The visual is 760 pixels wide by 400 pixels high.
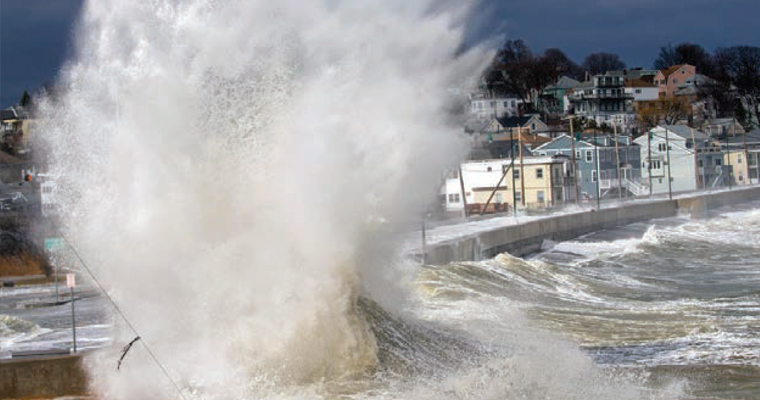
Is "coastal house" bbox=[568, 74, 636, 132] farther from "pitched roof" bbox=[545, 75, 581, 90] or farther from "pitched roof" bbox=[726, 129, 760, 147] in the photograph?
"pitched roof" bbox=[726, 129, 760, 147]

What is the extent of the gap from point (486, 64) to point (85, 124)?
8.59 metres

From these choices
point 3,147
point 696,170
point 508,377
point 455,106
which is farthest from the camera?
point 696,170

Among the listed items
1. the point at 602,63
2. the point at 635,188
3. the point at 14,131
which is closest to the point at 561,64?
the point at 602,63

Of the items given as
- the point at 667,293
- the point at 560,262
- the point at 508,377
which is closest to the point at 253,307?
the point at 508,377

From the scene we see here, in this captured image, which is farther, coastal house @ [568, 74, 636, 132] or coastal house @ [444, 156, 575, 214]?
coastal house @ [568, 74, 636, 132]

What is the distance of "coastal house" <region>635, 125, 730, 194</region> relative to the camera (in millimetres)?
78562

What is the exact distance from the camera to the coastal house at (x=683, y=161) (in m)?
78.6

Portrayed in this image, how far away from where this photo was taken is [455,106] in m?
20.4

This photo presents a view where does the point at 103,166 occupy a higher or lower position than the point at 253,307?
higher

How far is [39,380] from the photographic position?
1232 centimetres

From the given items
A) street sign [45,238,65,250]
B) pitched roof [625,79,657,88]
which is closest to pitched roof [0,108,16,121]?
street sign [45,238,65,250]

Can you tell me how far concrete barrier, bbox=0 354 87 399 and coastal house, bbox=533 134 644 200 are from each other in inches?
2256

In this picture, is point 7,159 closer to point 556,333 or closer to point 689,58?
point 556,333

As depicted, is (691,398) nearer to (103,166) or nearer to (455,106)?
(103,166)
